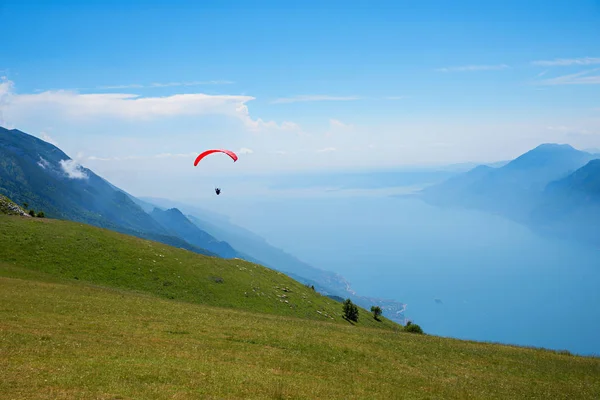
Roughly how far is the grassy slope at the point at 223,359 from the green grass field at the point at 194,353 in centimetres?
9

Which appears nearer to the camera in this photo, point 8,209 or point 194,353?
point 194,353

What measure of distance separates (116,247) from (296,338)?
3880 cm

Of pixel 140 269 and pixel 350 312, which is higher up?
pixel 140 269

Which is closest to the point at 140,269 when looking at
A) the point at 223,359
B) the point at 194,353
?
the point at 194,353

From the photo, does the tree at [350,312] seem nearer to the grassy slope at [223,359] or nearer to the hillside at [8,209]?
the grassy slope at [223,359]

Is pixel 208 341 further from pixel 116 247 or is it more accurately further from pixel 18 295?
pixel 116 247

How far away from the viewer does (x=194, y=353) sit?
24922mm

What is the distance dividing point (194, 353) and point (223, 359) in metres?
2.06

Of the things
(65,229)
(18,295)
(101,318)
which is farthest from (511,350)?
(65,229)

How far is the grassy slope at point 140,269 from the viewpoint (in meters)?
49.7

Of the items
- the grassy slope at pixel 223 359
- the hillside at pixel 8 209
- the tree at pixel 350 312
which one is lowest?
the tree at pixel 350 312

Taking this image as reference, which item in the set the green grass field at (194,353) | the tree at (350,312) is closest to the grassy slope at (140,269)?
the green grass field at (194,353)

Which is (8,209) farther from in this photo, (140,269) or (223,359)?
(223,359)

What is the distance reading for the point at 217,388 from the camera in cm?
1895
